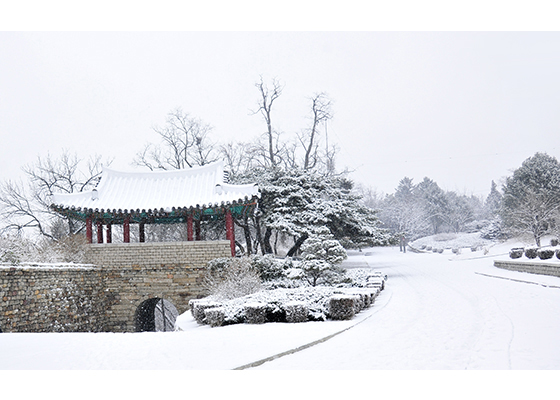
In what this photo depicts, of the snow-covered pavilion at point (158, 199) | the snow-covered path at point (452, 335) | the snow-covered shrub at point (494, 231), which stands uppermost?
the snow-covered pavilion at point (158, 199)

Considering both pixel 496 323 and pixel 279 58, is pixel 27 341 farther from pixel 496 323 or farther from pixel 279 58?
pixel 279 58

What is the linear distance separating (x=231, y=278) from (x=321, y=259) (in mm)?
2608

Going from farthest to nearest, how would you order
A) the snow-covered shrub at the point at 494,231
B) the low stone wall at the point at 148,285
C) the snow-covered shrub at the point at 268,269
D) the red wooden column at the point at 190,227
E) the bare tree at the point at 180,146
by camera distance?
the snow-covered shrub at the point at 494,231 < the bare tree at the point at 180,146 < the red wooden column at the point at 190,227 < the low stone wall at the point at 148,285 < the snow-covered shrub at the point at 268,269

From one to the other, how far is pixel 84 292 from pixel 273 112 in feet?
46.9

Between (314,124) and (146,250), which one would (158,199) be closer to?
(146,250)

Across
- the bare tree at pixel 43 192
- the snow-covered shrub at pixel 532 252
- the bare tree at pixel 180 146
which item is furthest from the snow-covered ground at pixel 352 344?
the bare tree at pixel 180 146

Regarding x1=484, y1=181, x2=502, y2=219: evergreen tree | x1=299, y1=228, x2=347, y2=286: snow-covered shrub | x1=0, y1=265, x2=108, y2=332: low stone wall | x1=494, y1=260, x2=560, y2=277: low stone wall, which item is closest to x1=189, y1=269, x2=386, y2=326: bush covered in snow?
x1=299, y1=228, x2=347, y2=286: snow-covered shrub

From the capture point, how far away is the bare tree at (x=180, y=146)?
23.2 meters

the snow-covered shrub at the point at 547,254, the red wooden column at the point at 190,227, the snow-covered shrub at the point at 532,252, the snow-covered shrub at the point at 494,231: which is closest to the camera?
the snow-covered shrub at the point at 547,254

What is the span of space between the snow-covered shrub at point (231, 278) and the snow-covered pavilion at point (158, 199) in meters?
1.30

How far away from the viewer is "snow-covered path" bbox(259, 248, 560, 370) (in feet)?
15.8

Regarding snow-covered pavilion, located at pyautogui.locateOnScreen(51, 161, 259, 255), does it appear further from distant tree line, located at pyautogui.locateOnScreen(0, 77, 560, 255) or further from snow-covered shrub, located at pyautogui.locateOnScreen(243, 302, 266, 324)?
snow-covered shrub, located at pyautogui.locateOnScreen(243, 302, 266, 324)

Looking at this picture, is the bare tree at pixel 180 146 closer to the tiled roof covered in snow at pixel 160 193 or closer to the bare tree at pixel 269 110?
the bare tree at pixel 269 110

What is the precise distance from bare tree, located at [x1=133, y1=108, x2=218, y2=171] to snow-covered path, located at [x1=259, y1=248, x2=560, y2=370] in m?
16.0
